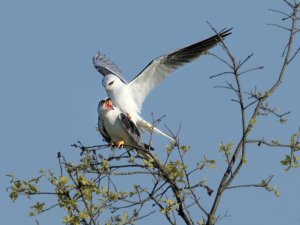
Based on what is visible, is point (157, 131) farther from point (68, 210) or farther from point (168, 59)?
point (68, 210)

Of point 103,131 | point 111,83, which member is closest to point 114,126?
point 103,131

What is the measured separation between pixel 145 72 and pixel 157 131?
1.15 m

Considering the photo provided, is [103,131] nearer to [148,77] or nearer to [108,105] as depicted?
[108,105]

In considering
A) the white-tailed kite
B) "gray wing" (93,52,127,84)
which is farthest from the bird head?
"gray wing" (93,52,127,84)

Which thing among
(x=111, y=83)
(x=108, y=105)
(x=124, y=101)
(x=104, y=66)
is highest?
(x=104, y=66)

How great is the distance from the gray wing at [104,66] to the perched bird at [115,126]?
1888 mm

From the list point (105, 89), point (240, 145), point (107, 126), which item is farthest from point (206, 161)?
point (105, 89)

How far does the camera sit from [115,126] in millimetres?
6914

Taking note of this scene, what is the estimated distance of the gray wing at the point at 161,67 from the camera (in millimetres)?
8031

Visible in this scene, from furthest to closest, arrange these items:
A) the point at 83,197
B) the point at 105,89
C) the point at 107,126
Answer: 1. the point at 105,89
2. the point at 107,126
3. the point at 83,197

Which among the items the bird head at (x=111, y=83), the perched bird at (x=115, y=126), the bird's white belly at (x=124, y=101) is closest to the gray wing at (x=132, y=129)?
the perched bird at (x=115, y=126)

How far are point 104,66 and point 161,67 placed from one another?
1405 mm

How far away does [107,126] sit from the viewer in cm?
692

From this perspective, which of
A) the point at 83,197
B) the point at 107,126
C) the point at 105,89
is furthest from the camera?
the point at 105,89
